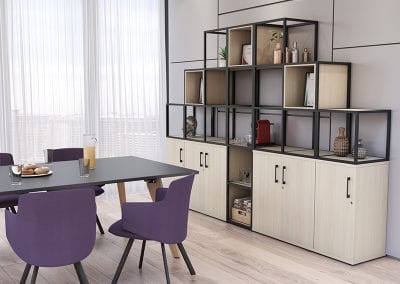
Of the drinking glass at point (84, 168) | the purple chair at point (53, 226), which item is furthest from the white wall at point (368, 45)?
the purple chair at point (53, 226)

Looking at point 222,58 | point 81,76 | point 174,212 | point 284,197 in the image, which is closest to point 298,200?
point 284,197

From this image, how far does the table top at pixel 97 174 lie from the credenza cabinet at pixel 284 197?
3.46ft

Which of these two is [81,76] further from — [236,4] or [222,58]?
[236,4]

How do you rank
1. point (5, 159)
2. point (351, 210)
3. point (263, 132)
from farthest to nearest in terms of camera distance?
point (263, 132)
point (5, 159)
point (351, 210)

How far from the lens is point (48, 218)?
9.51 feet

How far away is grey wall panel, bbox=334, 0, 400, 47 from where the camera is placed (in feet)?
13.1

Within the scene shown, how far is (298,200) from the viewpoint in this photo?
175 inches

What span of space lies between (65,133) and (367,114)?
3748 mm

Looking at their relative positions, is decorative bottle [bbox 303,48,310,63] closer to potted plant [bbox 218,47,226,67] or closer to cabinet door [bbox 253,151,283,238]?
cabinet door [bbox 253,151,283,238]

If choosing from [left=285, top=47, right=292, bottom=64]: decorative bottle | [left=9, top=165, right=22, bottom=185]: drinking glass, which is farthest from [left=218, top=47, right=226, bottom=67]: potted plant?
[left=9, top=165, right=22, bottom=185]: drinking glass

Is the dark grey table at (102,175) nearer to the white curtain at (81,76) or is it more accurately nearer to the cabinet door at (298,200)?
the cabinet door at (298,200)

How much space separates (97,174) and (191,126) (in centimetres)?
233

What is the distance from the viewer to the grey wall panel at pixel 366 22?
400 cm

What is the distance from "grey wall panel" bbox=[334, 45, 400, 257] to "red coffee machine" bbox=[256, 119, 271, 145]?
0.96m
